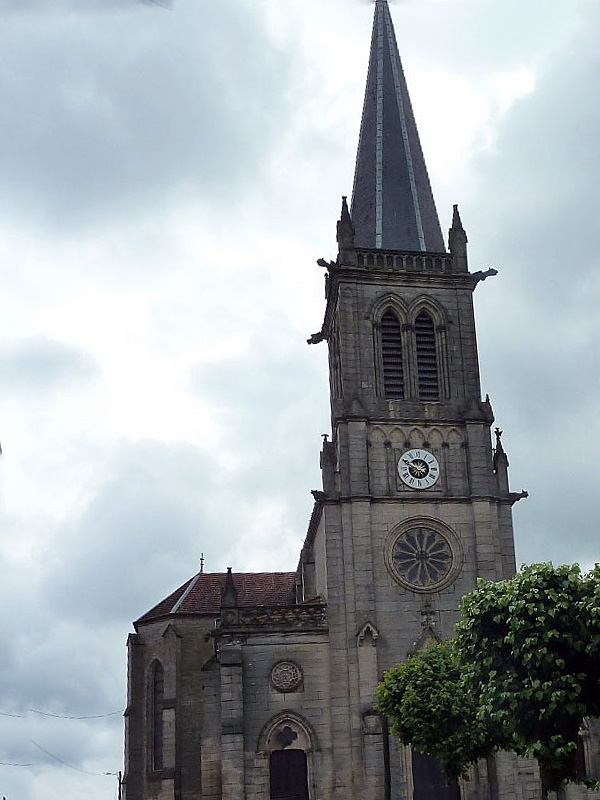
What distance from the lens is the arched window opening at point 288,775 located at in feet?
134

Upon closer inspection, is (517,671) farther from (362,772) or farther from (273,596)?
(273,596)

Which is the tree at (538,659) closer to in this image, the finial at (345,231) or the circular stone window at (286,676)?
the circular stone window at (286,676)

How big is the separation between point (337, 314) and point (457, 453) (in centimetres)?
855

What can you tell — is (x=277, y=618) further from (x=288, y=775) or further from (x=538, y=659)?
(x=538, y=659)

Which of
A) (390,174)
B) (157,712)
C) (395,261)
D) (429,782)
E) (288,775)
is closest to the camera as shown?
(288,775)

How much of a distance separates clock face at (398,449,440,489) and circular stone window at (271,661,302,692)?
9085mm

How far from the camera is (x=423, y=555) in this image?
145 feet

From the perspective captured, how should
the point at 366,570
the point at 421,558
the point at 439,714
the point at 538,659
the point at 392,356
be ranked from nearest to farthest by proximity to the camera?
1. the point at 538,659
2. the point at 439,714
3. the point at 366,570
4. the point at 421,558
5. the point at 392,356

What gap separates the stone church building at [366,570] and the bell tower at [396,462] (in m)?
0.07

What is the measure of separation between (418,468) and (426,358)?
5.54 m

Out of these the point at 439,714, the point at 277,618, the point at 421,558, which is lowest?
the point at 439,714

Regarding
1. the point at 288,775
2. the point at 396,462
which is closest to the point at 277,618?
the point at 288,775

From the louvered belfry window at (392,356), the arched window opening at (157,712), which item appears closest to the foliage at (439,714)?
Result: the louvered belfry window at (392,356)

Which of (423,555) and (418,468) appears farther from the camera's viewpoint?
(418,468)
